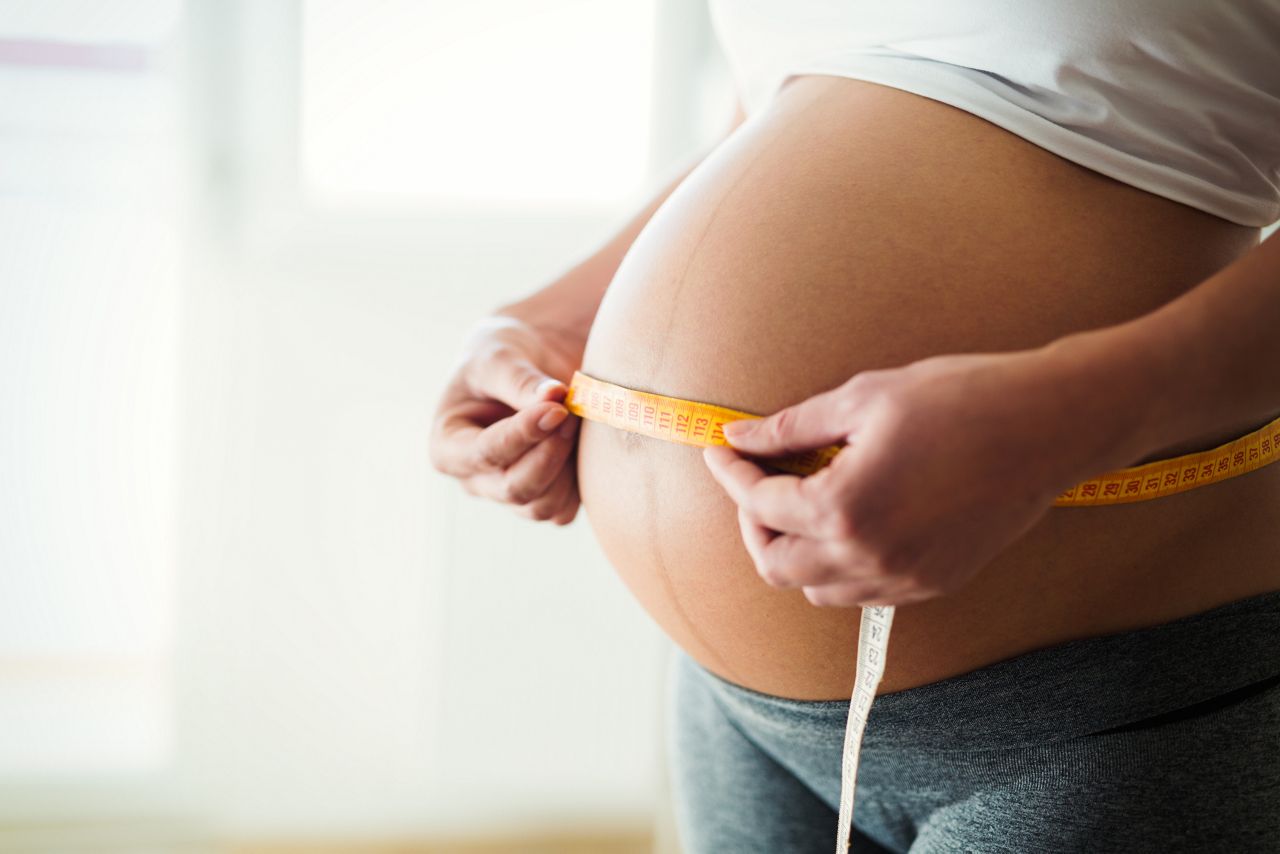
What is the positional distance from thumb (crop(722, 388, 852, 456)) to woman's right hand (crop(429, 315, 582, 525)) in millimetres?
214

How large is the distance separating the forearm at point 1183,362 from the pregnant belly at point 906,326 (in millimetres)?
121

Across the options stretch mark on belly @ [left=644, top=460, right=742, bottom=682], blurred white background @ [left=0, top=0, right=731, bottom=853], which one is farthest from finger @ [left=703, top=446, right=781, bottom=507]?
blurred white background @ [left=0, top=0, right=731, bottom=853]

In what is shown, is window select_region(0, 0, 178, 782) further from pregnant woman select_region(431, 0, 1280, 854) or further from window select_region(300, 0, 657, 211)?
pregnant woman select_region(431, 0, 1280, 854)

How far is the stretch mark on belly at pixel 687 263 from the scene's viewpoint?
812 mm

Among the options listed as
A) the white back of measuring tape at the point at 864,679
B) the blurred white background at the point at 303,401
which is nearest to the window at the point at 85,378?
the blurred white background at the point at 303,401

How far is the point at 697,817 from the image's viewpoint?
3.54ft

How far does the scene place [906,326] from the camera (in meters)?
0.73

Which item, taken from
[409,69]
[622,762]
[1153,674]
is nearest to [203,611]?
[622,762]

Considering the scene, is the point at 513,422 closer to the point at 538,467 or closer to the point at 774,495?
the point at 538,467

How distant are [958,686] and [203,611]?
201cm

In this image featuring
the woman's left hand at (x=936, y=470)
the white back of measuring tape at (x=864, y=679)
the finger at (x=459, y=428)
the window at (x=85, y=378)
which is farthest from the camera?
the window at (x=85, y=378)

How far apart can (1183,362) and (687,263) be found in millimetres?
363

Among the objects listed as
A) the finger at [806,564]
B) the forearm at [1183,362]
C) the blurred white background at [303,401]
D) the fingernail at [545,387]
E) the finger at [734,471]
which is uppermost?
the forearm at [1183,362]

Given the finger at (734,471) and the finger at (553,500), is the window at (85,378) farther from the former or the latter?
the finger at (734,471)
